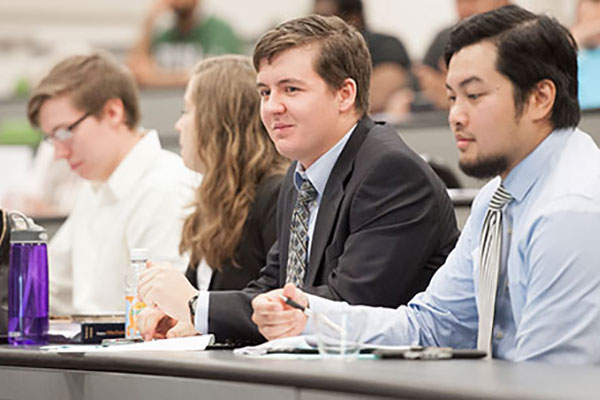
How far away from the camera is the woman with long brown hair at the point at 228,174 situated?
2.87m

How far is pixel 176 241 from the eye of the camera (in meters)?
3.34

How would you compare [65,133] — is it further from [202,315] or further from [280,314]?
[280,314]

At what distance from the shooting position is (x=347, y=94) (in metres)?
2.44

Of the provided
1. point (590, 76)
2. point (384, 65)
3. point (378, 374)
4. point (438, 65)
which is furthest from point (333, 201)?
point (384, 65)

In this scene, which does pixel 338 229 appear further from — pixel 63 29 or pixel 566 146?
pixel 63 29

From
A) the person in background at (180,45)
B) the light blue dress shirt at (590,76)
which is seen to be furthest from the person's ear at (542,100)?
the person in background at (180,45)

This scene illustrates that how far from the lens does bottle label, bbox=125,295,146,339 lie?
236cm

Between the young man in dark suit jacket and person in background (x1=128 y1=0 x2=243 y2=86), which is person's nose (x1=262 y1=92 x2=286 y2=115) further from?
person in background (x1=128 y1=0 x2=243 y2=86)

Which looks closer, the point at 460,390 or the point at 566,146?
the point at 460,390

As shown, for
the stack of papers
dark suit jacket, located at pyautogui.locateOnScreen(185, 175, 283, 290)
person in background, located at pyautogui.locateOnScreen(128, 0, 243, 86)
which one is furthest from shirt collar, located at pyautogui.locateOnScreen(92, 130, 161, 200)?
person in background, located at pyautogui.locateOnScreen(128, 0, 243, 86)

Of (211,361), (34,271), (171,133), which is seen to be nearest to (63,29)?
Answer: (171,133)

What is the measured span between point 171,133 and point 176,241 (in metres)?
1.93

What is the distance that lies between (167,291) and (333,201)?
16.7 inches

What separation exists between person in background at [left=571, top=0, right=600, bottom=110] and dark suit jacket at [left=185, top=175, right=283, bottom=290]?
1585 mm
